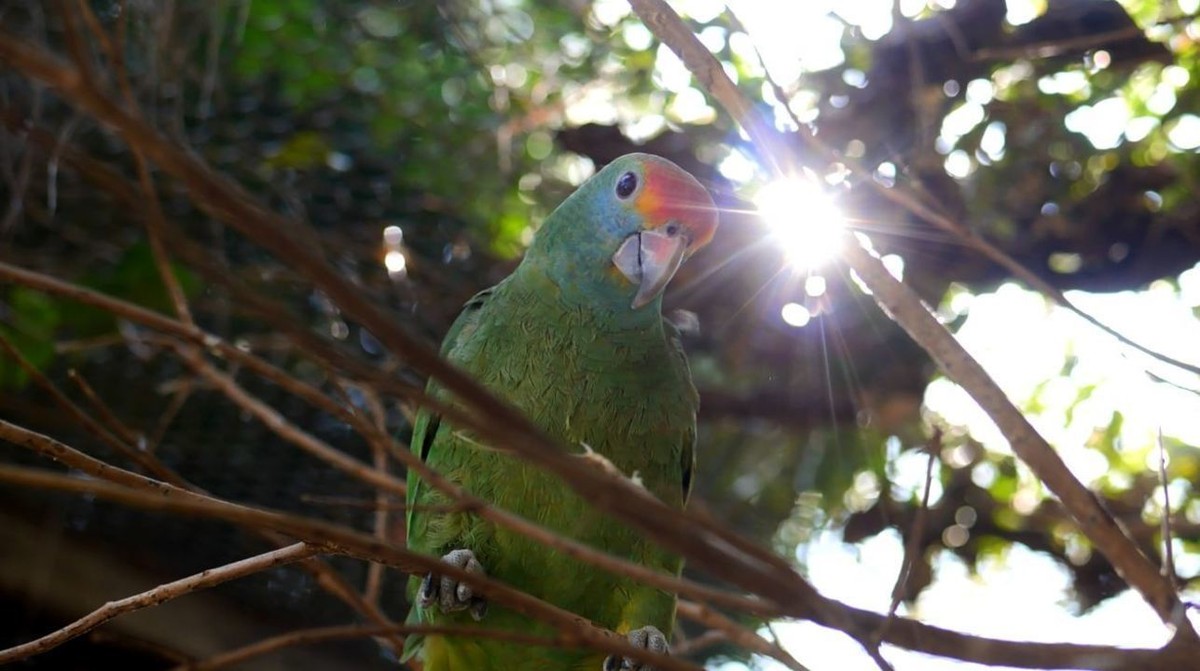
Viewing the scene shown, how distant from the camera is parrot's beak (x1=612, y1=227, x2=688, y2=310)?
1.87 m

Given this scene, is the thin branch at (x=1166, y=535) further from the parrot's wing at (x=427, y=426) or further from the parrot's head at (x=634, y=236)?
the parrot's wing at (x=427, y=426)

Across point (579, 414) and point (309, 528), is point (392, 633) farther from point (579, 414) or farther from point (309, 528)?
point (579, 414)

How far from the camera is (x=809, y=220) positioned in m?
1.61

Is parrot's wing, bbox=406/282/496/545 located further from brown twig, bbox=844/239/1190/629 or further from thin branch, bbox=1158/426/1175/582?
thin branch, bbox=1158/426/1175/582

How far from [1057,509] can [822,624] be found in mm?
2590

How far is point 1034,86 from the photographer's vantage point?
271cm

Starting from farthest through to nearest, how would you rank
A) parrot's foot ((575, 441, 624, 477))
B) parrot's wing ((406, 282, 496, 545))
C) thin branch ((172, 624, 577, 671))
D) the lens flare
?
1. parrot's wing ((406, 282, 496, 545))
2. the lens flare
3. parrot's foot ((575, 441, 624, 477))
4. thin branch ((172, 624, 577, 671))

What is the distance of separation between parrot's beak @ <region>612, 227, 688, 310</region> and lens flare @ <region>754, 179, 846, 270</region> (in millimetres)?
211

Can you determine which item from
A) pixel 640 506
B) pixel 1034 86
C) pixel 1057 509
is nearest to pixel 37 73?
pixel 640 506

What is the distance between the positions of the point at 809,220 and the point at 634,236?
405mm

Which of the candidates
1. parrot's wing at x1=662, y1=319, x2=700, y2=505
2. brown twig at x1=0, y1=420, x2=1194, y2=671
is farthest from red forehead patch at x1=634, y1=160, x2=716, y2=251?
brown twig at x1=0, y1=420, x2=1194, y2=671

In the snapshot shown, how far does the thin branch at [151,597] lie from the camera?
1.12 meters

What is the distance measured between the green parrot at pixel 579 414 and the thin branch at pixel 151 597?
0.60 metres

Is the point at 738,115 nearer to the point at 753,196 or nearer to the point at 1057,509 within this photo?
the point at 753,196
